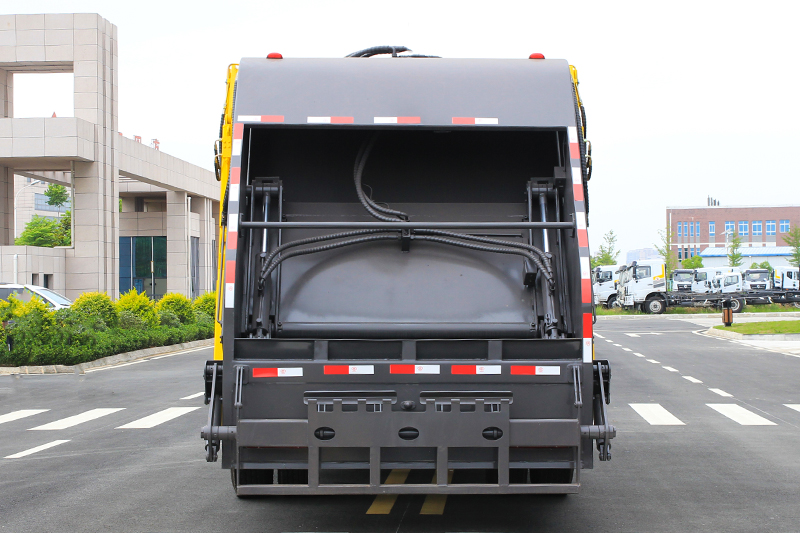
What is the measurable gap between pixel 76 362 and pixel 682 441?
13127 mm

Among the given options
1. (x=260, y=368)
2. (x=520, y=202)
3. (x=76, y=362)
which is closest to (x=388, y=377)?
(x=260, y=368)

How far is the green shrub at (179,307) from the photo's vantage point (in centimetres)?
2639

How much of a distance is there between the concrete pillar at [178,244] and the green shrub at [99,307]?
2040cm

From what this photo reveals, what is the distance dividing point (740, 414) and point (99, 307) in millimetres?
16175

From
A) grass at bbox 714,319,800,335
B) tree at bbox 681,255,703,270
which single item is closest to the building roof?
tree at bbox 681,255,703,270

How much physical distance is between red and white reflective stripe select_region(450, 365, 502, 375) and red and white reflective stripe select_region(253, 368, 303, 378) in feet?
3.01

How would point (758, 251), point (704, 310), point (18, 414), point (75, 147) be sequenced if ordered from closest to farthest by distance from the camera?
1. point (18, 414)
2. point (75, 147)
3. point (704, 310)
4. point (758, 251)

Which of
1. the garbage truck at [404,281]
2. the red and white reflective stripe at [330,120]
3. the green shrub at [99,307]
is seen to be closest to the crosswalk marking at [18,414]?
the garbage truck at [404,281]

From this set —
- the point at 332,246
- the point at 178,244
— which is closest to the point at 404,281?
the point at 332,246

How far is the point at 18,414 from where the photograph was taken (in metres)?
11.5

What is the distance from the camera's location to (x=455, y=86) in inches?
221

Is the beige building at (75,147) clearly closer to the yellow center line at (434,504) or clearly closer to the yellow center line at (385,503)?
the yellow center line at (385,503)

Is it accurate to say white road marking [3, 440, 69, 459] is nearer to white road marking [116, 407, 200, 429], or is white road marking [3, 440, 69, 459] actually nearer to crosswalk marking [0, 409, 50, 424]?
white road marking [116, 407, 200, 429]

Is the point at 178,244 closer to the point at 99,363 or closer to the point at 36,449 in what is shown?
the point at 99,363
